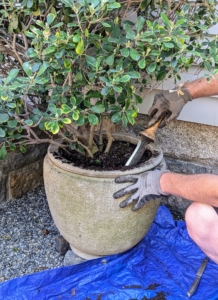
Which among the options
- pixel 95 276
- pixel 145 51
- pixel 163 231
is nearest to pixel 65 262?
pixel 95 276

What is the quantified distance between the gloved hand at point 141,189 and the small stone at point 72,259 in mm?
596

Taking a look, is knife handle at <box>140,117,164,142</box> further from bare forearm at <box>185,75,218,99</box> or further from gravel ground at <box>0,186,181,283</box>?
gravel ground at <box>0,186,181,283</box>

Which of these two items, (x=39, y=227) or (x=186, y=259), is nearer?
(x=186, y=259)

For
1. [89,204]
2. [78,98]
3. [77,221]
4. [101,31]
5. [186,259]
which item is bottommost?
[186,259]

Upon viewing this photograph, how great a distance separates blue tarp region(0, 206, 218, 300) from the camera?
6.24ft

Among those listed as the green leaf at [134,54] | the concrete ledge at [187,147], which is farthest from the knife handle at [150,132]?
the concrete ledge at [187,147]

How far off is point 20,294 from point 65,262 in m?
0.39

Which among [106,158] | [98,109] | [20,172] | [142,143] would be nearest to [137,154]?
[142,143]

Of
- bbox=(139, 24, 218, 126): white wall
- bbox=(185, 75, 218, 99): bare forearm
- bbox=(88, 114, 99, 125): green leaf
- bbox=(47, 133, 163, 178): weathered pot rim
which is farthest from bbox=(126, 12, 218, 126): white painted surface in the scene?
bbox=(88, 114, 99, 125): green leaf

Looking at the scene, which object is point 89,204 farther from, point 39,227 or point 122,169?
point 39,227

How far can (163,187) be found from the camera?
1.75 meters

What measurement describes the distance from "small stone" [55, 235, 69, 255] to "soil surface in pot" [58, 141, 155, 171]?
0.55 m

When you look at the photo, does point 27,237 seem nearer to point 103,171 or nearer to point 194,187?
point 103,171

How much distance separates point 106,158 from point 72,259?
682 mm
